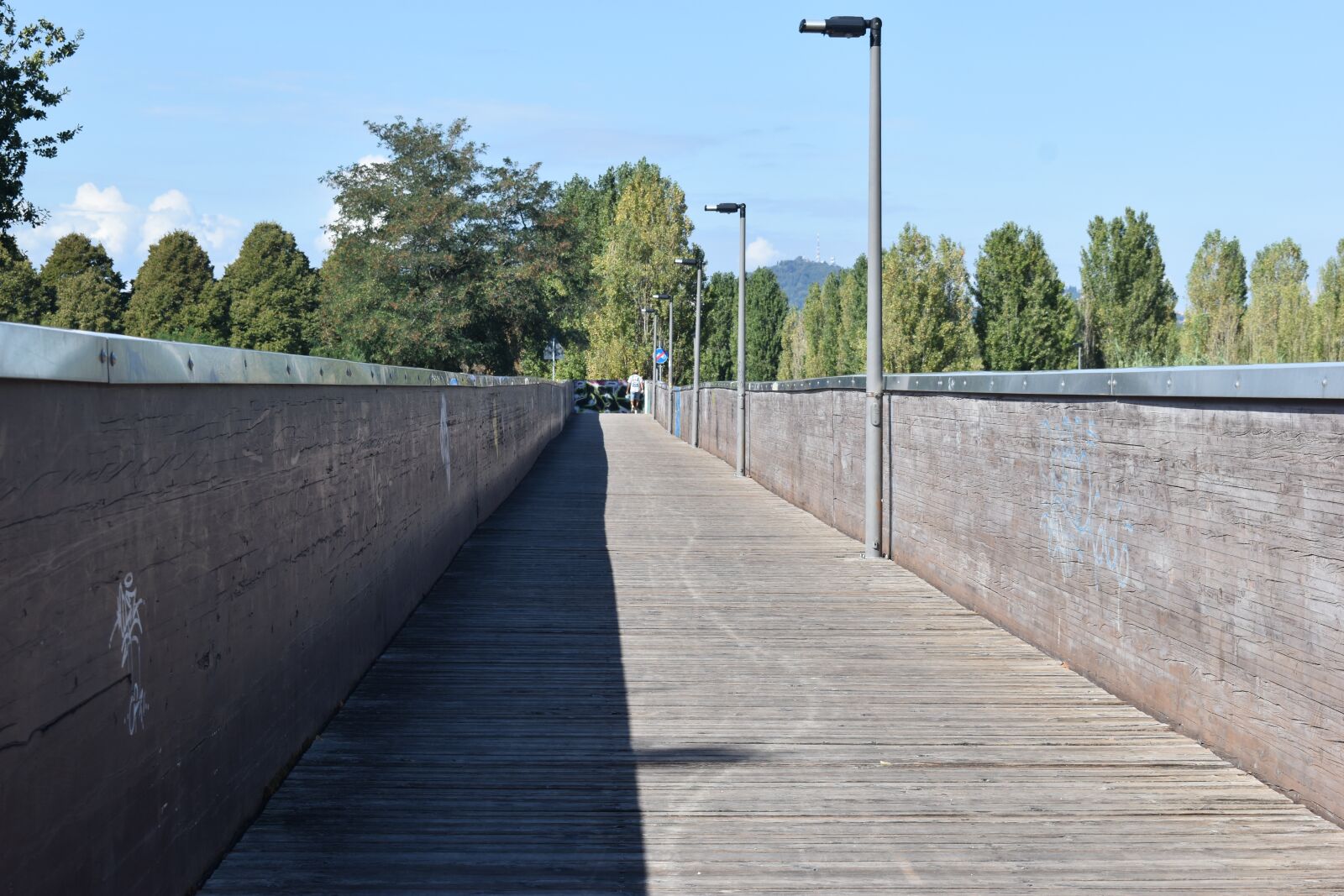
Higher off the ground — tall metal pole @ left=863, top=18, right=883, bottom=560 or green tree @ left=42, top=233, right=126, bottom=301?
green tree @ left=42, top=233, right=126, bottom=301

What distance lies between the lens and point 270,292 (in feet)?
327

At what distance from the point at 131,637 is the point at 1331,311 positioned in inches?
3041

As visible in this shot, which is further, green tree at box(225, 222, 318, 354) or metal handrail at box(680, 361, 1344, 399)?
green tree at box(225, 222, 318, 354)

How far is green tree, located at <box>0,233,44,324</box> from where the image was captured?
279ft

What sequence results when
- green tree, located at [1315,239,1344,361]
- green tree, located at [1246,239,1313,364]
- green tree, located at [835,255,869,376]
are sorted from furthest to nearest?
1. green tree, located at [835,255,869,376]
2. green tree, located at [1246,239,1313,364]
3. green tree, located at [1315,239,1344,361]

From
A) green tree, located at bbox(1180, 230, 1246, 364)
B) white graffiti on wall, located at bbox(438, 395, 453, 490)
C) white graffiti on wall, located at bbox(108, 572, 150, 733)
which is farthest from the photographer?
green tree, located at bbox(1180, 230, 1246, 364)

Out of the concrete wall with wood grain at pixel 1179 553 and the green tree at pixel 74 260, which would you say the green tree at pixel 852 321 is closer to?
the green tree at pixel 74 260

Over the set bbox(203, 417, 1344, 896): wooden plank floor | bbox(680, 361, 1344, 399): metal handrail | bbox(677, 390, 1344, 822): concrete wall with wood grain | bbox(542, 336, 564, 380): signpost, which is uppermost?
bbox(542, 336, 564, 380): signpost

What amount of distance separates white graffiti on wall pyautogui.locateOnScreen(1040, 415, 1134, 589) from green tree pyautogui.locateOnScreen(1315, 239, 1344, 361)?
2641 inches

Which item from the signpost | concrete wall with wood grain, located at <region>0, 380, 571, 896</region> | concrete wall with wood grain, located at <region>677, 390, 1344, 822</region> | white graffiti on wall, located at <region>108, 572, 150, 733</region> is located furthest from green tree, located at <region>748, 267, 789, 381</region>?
white graffiti on wall, located at <region>108, 572, 150, 733</region>

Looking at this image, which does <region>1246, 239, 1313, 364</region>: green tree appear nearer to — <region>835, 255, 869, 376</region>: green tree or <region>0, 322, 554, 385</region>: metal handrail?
<region>835, 255, 869, 376</region>: green tree

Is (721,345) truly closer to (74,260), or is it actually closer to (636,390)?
(636,390)

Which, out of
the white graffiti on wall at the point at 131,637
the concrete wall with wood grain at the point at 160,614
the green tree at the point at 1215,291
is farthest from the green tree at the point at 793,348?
the white graffiti on wall at the point at 131,637

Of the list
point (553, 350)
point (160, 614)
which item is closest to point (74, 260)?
point (553, 350)
